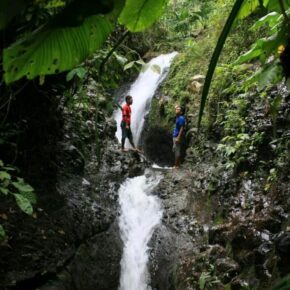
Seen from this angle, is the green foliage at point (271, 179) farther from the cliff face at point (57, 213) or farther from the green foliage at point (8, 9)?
the green foliage at point (8, 9)

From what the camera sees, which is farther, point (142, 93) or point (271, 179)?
point (142, 93)

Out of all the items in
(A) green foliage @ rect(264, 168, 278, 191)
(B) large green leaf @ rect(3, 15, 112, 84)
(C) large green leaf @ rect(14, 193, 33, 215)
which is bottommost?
(A) green foliage @ rect(264, 168, 278, 191)

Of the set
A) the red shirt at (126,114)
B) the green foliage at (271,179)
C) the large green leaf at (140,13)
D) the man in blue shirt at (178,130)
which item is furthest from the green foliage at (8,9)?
the red shirt at (126,114)

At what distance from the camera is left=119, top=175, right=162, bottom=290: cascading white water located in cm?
641

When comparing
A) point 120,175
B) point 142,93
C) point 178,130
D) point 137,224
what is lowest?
point 137,224

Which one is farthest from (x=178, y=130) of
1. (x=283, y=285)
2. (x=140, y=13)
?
(x=283, y=285)

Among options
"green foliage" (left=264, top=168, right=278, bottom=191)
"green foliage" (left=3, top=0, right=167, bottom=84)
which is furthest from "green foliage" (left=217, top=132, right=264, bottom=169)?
"green foliage" (left=3, top=0, right=167, bottom=84)

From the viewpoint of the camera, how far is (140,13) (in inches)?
48.8

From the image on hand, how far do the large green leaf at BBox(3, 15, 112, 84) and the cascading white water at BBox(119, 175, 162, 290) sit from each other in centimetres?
568

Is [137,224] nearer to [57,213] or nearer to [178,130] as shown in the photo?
[57,213]

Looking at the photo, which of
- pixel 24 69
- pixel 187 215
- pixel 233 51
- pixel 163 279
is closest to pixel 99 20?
pixel 24 69

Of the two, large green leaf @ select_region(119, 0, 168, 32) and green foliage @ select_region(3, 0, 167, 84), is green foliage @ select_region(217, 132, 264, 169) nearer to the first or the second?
large green leaf @ select_region(119, 0, 168, 32)

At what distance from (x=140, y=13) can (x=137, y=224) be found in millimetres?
6530

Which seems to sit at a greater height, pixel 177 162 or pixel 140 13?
pixel 140 13
